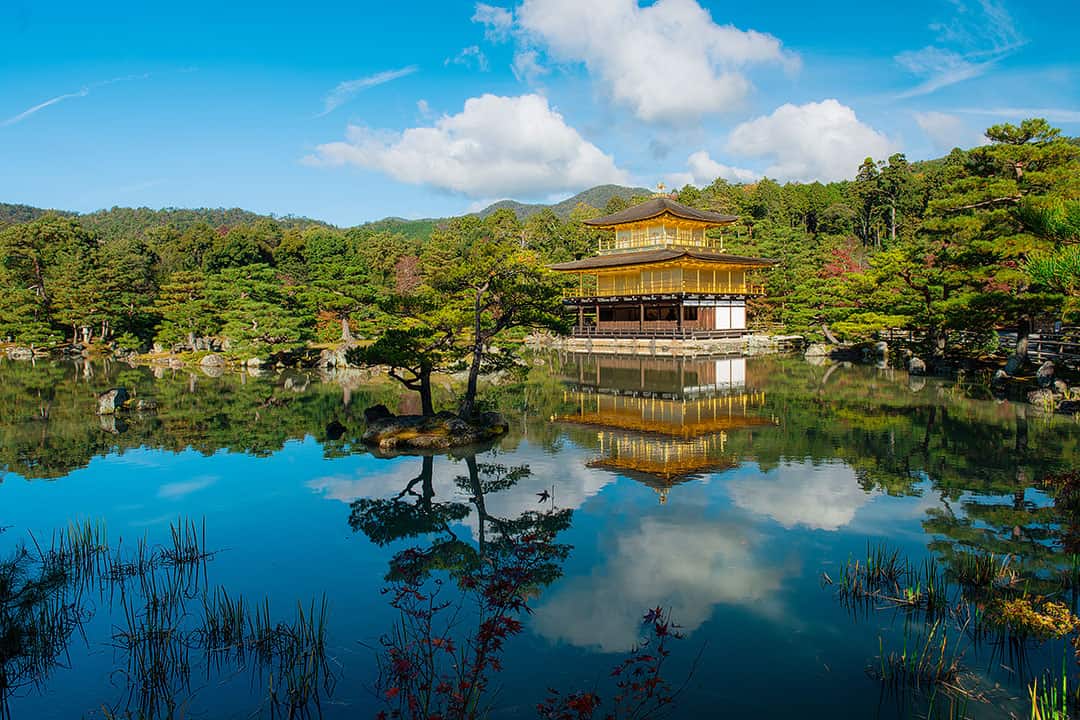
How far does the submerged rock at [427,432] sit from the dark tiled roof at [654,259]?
2360cm

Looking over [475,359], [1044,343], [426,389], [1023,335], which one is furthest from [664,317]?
Result: [426,389]

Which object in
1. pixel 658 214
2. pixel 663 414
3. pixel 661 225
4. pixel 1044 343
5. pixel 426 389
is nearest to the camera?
pixel 426 389

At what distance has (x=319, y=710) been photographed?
5.46m

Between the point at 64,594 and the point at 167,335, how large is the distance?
115ft

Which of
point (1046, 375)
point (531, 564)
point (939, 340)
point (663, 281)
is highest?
point (663, 281)

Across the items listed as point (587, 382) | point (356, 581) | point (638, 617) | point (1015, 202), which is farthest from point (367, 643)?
point (1015, 202)

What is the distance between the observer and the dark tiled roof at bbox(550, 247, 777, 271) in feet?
124

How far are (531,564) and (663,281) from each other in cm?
3293

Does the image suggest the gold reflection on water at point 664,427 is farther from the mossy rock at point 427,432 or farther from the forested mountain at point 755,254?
the forested mountain at point 755,254

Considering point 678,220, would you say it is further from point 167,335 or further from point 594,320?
point 167,335

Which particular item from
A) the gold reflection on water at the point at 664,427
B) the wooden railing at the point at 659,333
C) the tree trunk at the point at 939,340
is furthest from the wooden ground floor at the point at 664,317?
the gold reflection on water at the point at 664,427

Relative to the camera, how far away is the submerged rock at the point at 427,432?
15.0 metres

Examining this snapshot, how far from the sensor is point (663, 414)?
62.1 feet

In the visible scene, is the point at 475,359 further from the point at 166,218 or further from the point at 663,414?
the point at 166,218
